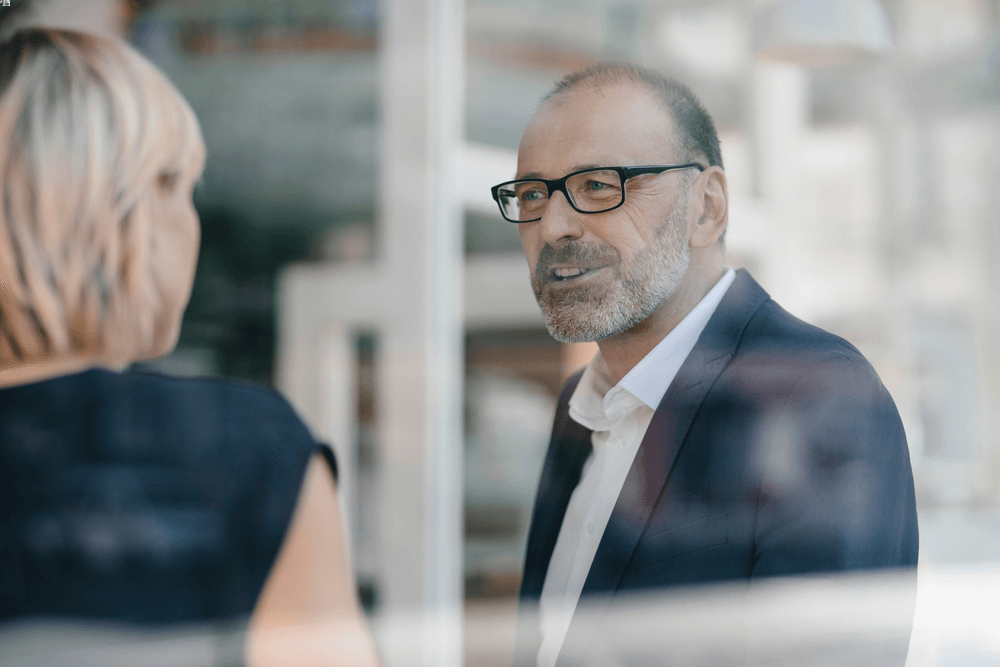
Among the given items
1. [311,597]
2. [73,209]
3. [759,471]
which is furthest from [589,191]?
[73,209]

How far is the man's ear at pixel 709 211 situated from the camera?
1082 millimetres

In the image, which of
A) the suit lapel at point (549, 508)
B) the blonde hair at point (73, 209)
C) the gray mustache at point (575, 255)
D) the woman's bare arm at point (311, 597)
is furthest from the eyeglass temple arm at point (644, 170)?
the blonde hair at point (73, 209)

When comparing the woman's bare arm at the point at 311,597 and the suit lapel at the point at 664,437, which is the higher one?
the suit lapel at the point at 664,437

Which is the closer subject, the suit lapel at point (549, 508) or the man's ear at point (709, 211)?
the man's ear at point (709, 211)

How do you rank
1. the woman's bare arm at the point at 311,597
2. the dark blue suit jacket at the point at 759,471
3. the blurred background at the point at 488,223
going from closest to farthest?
the dark blue suit jacket at the point at 759,471, the woman's bare arm at the point at 311,597, the blurred background at the point at 488,223

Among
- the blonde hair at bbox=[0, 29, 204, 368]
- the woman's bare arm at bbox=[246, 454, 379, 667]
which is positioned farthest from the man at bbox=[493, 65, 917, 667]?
the blonde hair at bbox=[0, 29, 204, 368]

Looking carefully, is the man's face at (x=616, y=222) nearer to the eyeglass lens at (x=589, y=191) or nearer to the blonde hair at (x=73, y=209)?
the eyeglass lens at (x=589, y=191)

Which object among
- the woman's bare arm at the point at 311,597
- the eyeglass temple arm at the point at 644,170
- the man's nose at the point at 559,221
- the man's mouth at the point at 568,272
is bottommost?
the woman's bare arm at the point at 311,597

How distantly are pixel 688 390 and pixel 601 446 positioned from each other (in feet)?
0.56

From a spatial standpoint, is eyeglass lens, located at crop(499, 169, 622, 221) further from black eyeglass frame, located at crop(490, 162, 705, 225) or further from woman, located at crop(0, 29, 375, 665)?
woman, located at crop(0, 29, 375, 665)

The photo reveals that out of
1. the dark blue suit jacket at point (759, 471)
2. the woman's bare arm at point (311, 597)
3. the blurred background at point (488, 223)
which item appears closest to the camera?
the dark blue suit jacket at point (759, 471)

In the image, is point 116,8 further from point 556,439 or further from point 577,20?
point 556,439

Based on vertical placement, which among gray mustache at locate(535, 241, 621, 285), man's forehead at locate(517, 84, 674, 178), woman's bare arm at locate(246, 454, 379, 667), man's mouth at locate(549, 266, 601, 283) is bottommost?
woman's bare arm at locate(246, 454, 379, 667)

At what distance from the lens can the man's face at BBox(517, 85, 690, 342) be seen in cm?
106
